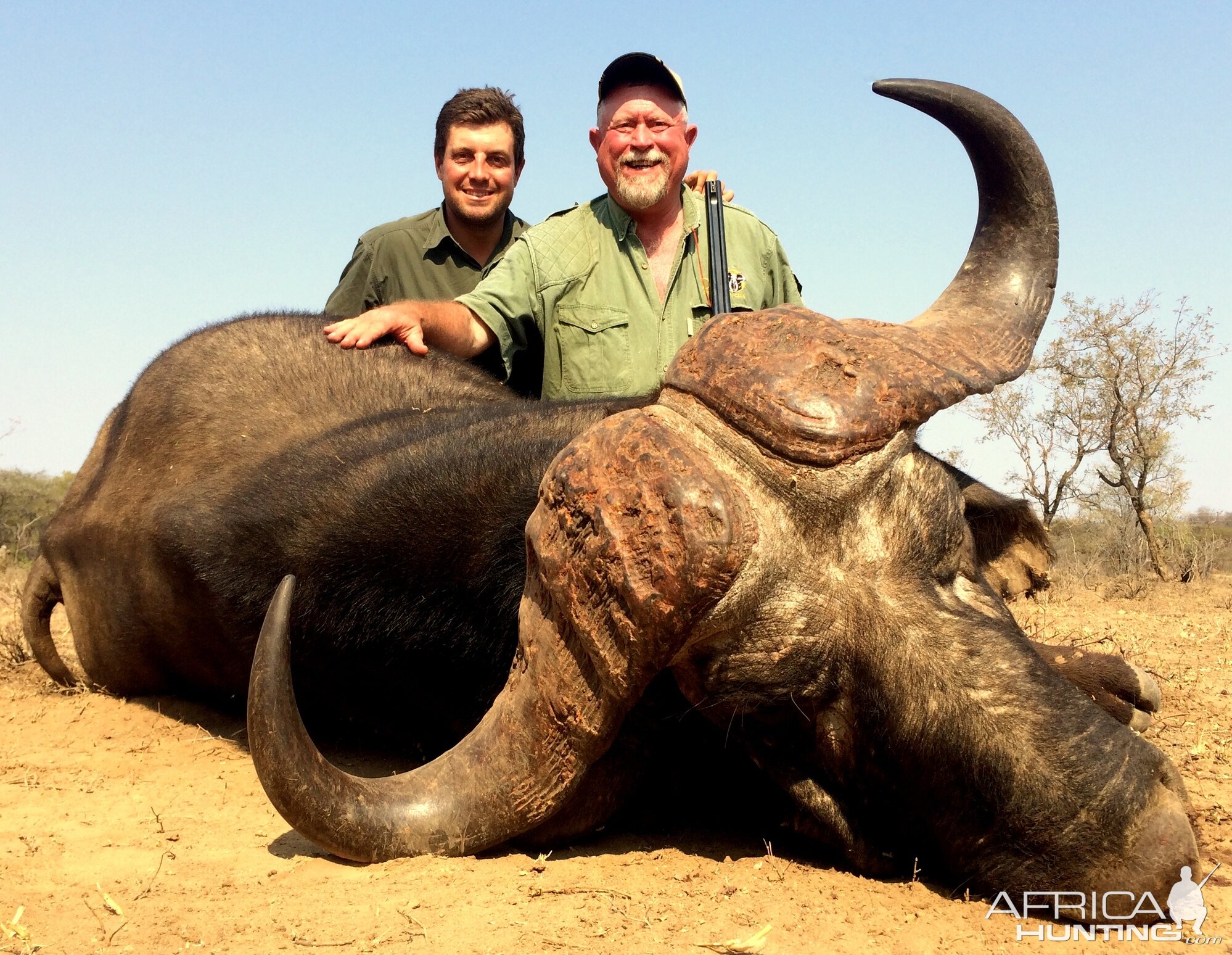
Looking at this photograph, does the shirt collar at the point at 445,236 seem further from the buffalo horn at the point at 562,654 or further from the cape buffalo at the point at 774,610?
the buffalo horn at the point at 562,654

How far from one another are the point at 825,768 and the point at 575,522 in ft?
2.72

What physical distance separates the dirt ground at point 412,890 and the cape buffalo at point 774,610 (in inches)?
4.6

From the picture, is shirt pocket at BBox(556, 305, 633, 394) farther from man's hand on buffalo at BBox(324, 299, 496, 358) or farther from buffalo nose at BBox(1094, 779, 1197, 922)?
buffalo nose at BBox(1094, 779, 1197, 922)

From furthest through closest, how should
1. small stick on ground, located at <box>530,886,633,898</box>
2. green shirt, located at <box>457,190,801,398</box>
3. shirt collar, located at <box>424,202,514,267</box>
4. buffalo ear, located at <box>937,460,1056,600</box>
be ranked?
shirt collar, located at <box>424,202,514,267</box>, green shirt, located at <box>457,190,801,398</box>, buffalo ear, located at <box>937,460,1056,600</box>, small stick on ground, located at <box>530,886,633,898</box>

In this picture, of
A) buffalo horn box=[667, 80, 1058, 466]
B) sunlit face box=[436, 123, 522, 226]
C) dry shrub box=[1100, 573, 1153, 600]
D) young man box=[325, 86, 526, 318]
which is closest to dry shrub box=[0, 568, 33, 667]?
young man box=[325, 86, 526, 318]

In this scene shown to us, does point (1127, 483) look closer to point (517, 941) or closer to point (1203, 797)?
point (1203, 797)

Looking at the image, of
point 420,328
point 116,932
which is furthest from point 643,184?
Answer: point 116,932

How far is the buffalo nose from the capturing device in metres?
2.31

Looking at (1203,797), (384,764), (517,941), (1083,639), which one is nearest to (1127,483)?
(1083,639)

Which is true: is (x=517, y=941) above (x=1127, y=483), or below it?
above

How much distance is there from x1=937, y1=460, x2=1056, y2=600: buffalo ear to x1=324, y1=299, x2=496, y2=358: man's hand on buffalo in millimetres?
2226

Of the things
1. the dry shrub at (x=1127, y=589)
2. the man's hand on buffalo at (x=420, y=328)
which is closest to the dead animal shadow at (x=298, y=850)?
the man's hand on buffalo at (x=420, y=328)

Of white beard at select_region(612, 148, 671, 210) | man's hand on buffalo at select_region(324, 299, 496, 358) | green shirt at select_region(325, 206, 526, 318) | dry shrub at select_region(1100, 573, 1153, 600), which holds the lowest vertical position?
dry shrub at select_region(1100, 573, 1153, 600)

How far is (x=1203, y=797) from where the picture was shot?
326cm
